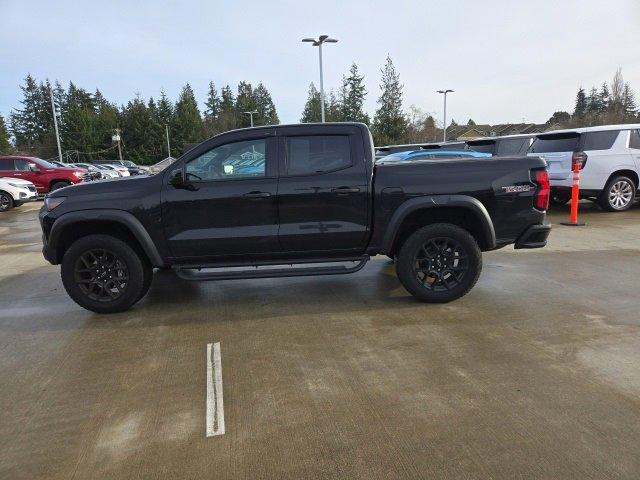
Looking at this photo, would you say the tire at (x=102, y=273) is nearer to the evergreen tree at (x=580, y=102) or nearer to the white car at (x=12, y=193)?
the white car at (x=12, y=193)

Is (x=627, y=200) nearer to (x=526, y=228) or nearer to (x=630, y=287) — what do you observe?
(x=630, y=287)

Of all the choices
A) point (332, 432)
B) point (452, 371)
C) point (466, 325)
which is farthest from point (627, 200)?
point (332, 432)

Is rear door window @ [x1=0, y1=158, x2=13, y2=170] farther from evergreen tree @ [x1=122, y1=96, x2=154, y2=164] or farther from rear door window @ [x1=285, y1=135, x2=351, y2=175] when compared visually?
Answer: evergreen tree @ [x1=122, y1=96, x2=154, y2=164]

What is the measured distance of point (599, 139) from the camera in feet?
34.0

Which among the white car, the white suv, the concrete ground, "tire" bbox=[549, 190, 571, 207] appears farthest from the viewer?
the white car

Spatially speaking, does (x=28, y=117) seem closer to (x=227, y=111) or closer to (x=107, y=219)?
(x=227, y=111)

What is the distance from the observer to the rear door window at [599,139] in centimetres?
1032

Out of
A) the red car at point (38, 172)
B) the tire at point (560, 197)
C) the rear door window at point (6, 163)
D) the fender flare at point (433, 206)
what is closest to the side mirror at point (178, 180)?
the fender flare at point (433, 206)

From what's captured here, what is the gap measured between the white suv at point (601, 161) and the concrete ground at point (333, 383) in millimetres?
5326

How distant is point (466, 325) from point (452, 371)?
0.98m

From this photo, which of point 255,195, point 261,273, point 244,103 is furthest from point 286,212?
point 244,103

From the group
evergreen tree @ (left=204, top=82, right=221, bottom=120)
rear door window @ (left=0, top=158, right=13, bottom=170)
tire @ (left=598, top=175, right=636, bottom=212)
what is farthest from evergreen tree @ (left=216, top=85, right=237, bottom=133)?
tire @ (left=598, top=175, right=636, bottom=212)

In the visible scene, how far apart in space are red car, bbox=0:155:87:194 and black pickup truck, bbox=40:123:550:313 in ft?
52.4

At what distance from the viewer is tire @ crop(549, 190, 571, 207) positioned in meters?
10.7
